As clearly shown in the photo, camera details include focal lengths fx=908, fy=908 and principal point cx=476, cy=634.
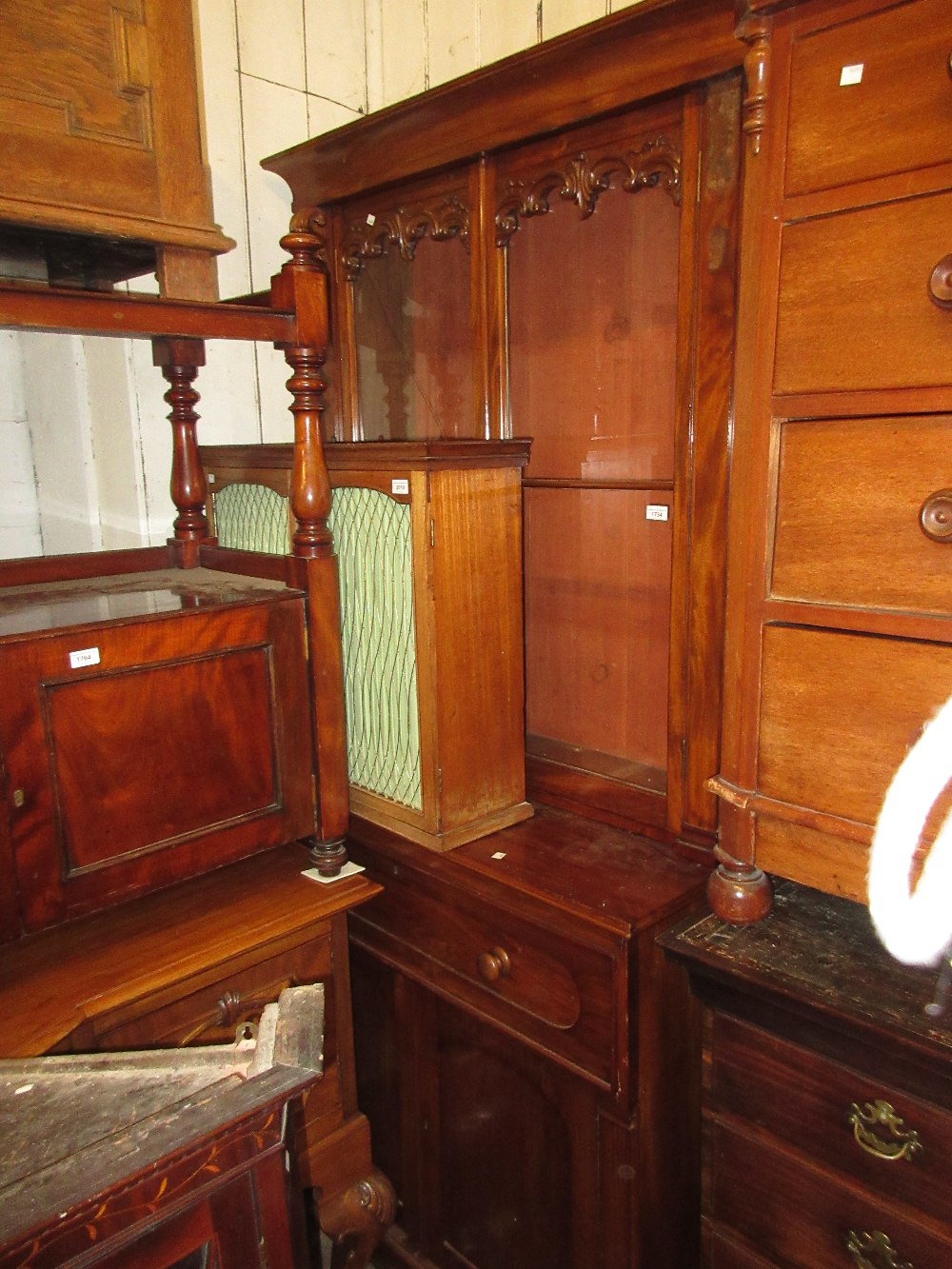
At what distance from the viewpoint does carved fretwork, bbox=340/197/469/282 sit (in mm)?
1727

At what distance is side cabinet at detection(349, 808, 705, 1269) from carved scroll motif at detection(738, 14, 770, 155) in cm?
104

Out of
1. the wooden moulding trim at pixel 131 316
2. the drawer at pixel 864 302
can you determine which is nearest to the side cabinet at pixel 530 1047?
the drawer at pixel 864 302

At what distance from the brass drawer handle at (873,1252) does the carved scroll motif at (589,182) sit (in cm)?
143

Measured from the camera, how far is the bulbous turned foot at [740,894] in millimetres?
1193

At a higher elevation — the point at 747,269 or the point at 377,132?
the point at 377,132

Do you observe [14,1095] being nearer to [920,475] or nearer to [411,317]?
[920,475]

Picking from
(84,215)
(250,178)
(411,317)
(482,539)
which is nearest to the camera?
(84,215)

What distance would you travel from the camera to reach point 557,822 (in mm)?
1707

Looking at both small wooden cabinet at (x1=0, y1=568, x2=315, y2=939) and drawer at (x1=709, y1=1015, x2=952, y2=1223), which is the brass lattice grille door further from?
drawer at (x1=709, y1=1015, x2=952, y2=1223)

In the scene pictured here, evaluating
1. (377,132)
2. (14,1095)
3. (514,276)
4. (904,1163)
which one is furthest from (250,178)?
(904,1163)

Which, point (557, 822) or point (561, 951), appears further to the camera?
point (557, 822)

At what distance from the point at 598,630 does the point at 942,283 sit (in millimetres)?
962

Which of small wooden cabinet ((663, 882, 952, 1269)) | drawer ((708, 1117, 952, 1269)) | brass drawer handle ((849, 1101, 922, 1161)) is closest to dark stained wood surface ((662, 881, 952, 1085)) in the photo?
small wooden cabinet ((663, 882, 952, 1269))

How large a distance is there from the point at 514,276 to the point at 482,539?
543 millimetres
